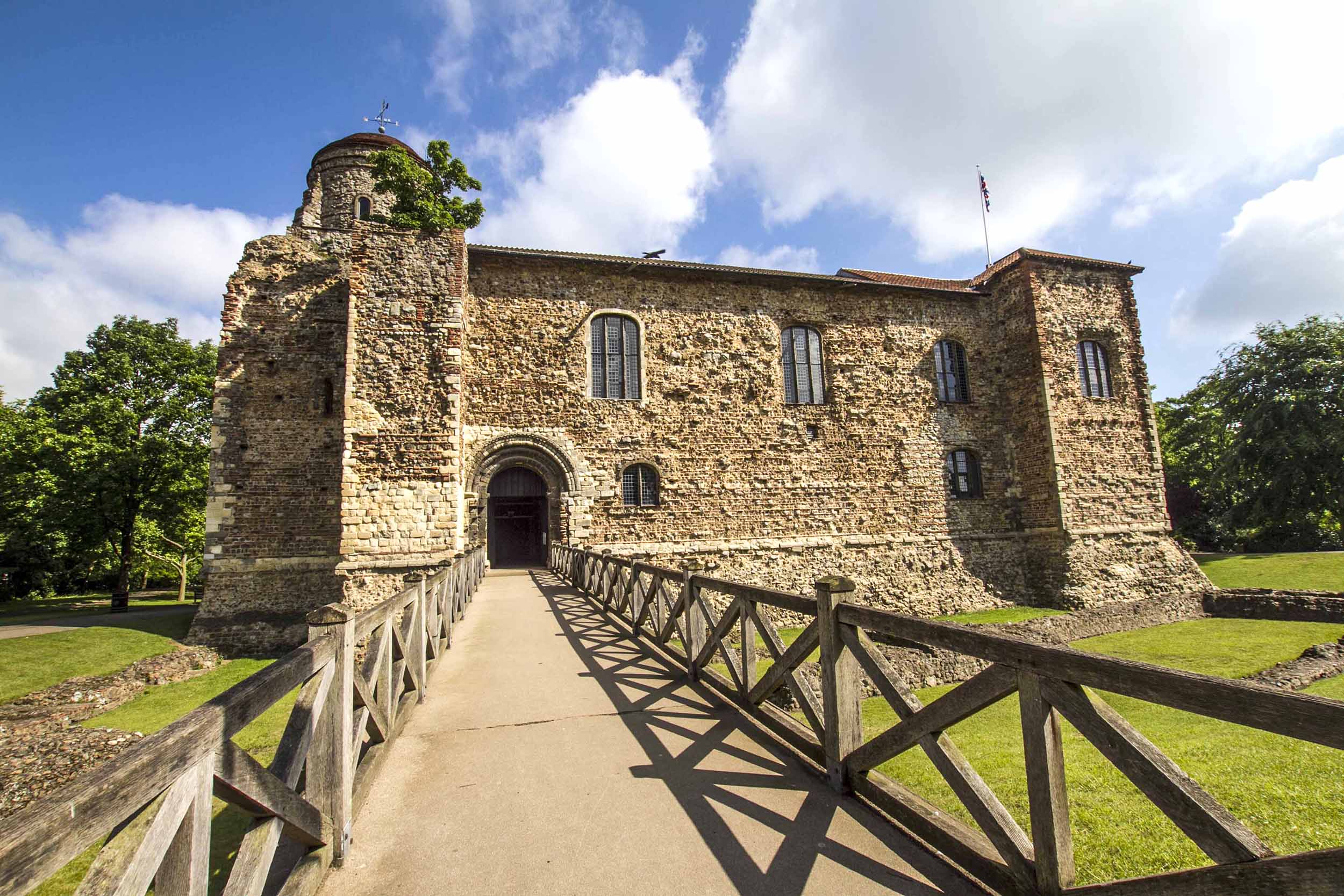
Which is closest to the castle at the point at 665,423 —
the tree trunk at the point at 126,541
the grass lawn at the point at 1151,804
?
the grass lawn at the point at 1151,804

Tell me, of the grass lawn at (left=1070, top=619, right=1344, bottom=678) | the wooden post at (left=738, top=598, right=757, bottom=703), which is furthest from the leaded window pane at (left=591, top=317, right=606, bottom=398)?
the grass lawn at (left=1070, top=619, right=1344, bottom=678)

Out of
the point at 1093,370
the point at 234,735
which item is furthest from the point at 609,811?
the point at 1093,370

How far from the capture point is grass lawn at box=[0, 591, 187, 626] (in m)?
→ 18.2

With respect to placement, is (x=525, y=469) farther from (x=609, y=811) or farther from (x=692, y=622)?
(x=609, y=811)

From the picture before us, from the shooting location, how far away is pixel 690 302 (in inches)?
675

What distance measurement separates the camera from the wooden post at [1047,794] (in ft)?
7.46

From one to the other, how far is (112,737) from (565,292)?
40.6 ft

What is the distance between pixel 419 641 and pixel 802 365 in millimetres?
14652

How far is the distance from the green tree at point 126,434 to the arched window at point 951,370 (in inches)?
1036

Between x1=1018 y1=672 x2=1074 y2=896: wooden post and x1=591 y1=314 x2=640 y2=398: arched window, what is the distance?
14.4 m

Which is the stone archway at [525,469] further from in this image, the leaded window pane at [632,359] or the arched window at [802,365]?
the arched window at [802,365]

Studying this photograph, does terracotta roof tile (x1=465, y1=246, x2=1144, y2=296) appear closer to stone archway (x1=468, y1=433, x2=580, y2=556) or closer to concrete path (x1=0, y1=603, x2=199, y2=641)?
stone archway (x1=468, y1=433, x2=580, y2=556)

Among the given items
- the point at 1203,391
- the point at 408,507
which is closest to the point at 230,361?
the point at 408,507

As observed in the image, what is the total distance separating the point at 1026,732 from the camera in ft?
7.87
